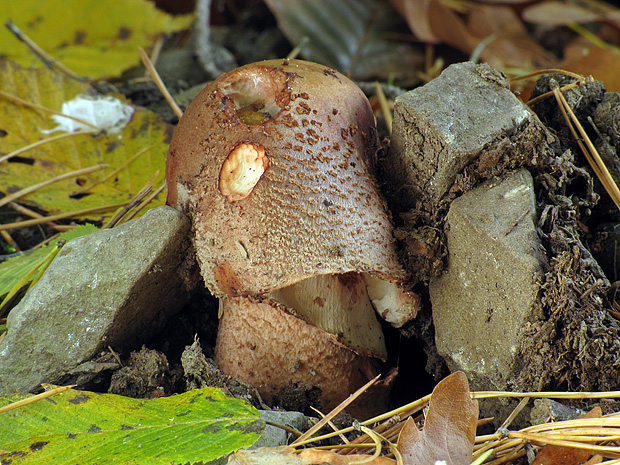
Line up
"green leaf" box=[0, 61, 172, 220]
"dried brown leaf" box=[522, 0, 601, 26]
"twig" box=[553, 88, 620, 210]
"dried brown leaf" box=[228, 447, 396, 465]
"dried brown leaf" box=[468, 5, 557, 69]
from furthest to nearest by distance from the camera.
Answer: "dried brown leaf" box=[522, 0, 601, 26] < "dried brown leaf" box=[468, 5, 557, 69] < "green leaf" box=[0, 61, 172, 220] < "twig" box=[553, 88, 620, 210] < "dried brown leaf" box=[228, 447, 396, 465]

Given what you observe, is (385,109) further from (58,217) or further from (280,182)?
(58,217)

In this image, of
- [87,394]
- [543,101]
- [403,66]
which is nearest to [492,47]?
[403,66]

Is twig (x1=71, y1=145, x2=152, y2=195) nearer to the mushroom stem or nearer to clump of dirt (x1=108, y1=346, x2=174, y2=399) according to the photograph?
clump of dirt (x1=108, y1=346, x2=174, y2=399)

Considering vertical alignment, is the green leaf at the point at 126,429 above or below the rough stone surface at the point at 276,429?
above

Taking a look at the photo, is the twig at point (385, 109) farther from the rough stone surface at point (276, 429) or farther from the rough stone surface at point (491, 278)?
the rough stone surface at point (276, 429)

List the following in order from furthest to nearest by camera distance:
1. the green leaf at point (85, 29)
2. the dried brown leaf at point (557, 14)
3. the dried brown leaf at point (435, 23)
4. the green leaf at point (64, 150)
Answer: the dried brown leaf at point (557, 14) → the dried brown leaf at point (435, 23) → the green leaf at point (85, 29) → the green leaf at point (64, 150)

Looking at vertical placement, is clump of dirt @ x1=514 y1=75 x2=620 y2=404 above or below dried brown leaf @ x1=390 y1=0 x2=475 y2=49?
below

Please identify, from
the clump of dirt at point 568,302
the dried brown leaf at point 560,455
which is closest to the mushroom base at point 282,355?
the clump of dirt at point 568,302

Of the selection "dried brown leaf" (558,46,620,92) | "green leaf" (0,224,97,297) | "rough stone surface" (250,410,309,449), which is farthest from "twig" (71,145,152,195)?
"dried brown leaf" (558,46,620,92)
